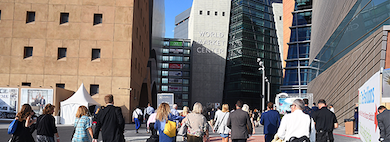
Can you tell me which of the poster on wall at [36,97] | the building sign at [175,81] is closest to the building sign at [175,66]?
the building sign at [175,81]

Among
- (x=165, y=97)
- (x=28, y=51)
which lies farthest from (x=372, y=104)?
(x=28, y=51)

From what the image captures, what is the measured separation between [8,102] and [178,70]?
71413 millimetres

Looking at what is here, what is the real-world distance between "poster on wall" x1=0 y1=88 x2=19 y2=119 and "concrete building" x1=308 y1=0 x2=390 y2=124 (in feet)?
78.7

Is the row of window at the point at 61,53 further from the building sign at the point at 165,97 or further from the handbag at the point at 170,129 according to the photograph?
the handbag at the point at 170,129

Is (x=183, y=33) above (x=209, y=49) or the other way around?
above

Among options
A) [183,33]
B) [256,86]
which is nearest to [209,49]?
[256,86]

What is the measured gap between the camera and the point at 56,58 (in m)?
29.1

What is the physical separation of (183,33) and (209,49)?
54222 mm

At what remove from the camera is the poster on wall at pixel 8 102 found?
24.8m

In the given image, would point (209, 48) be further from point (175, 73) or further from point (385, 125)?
point (385, 125)

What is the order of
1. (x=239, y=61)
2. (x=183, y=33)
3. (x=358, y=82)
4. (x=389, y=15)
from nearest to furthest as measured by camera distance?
(x=389, y=15), (x=358, y=82), (x=239, y=61), (x=183, y=33)

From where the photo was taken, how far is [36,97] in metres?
25.0

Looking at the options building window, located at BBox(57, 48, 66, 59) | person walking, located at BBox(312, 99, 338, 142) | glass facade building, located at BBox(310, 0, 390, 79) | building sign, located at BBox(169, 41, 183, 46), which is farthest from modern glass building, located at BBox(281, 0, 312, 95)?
person walking, located at BBox(312, 99, 338, 142)

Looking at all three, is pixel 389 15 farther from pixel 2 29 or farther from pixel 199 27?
pixel 199 27
